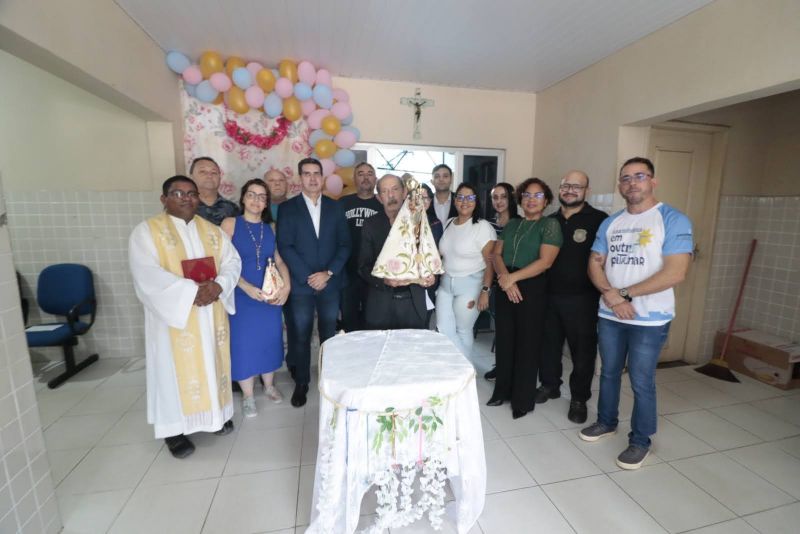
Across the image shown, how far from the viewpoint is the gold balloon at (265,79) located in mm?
3092

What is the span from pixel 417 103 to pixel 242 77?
1581mm

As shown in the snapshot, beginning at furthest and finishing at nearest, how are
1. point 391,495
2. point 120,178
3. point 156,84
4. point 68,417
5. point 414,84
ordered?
point 414,84
point 120,178
point 156,84
point 68,417
point 391,495

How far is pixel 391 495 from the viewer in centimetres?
143

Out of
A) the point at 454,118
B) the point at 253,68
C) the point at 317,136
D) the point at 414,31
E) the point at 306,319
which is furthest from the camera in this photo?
the point at 454,118

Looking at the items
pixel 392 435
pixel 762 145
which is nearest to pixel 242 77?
pixel 392 435

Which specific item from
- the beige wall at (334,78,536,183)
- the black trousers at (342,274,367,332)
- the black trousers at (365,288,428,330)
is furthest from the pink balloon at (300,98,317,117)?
the black trousers at (365,288,428,330)

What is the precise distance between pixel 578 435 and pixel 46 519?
2.65 meters

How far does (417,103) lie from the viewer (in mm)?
Result: 3637

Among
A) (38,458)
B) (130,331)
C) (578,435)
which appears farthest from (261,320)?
(578,435)

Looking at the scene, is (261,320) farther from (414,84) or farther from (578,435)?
(414,84)

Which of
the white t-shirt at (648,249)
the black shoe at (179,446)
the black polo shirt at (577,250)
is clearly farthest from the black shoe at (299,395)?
the white t-shirt at (648,249)

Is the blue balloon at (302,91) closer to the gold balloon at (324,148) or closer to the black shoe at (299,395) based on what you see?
the gold balloon at (324,148)

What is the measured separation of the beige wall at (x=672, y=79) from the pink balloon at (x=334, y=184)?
212 cm

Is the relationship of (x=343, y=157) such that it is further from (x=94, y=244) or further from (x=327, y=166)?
(x=94, y=244)
